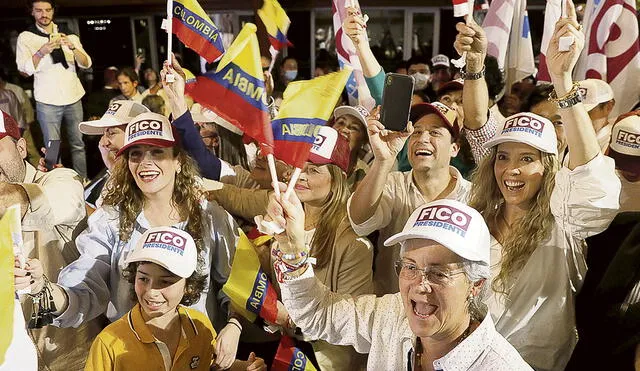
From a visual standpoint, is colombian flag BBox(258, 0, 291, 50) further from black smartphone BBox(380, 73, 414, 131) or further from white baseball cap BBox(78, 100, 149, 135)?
black smartphone BBox(380, 73, 414, 131)

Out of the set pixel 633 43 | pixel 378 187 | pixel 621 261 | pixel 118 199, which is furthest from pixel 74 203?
pixel 633 43

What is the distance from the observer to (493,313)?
8.41 feet

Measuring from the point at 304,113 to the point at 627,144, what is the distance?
193 centimetres

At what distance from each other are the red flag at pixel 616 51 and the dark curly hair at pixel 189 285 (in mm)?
4276

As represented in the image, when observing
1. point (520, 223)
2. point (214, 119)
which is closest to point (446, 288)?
point (520, 223)

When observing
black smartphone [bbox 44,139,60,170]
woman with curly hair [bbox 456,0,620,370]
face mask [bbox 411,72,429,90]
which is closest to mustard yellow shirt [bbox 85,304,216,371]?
woman with curly hair [bbox 456,0,620,370]

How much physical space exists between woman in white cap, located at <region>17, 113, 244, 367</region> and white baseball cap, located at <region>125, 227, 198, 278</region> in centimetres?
32

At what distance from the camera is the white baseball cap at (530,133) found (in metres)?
2.64

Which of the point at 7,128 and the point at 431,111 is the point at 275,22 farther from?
the point at 7,128

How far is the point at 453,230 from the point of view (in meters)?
1.96

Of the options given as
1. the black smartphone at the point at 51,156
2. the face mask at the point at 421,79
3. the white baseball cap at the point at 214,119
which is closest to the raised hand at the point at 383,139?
the white baseball cap at the point at 214,119

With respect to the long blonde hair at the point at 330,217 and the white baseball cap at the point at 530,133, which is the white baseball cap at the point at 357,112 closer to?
the long blonde hair at the point at 330,217

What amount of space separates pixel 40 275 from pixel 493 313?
1.86 meters

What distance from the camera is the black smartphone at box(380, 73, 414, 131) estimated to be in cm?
279
